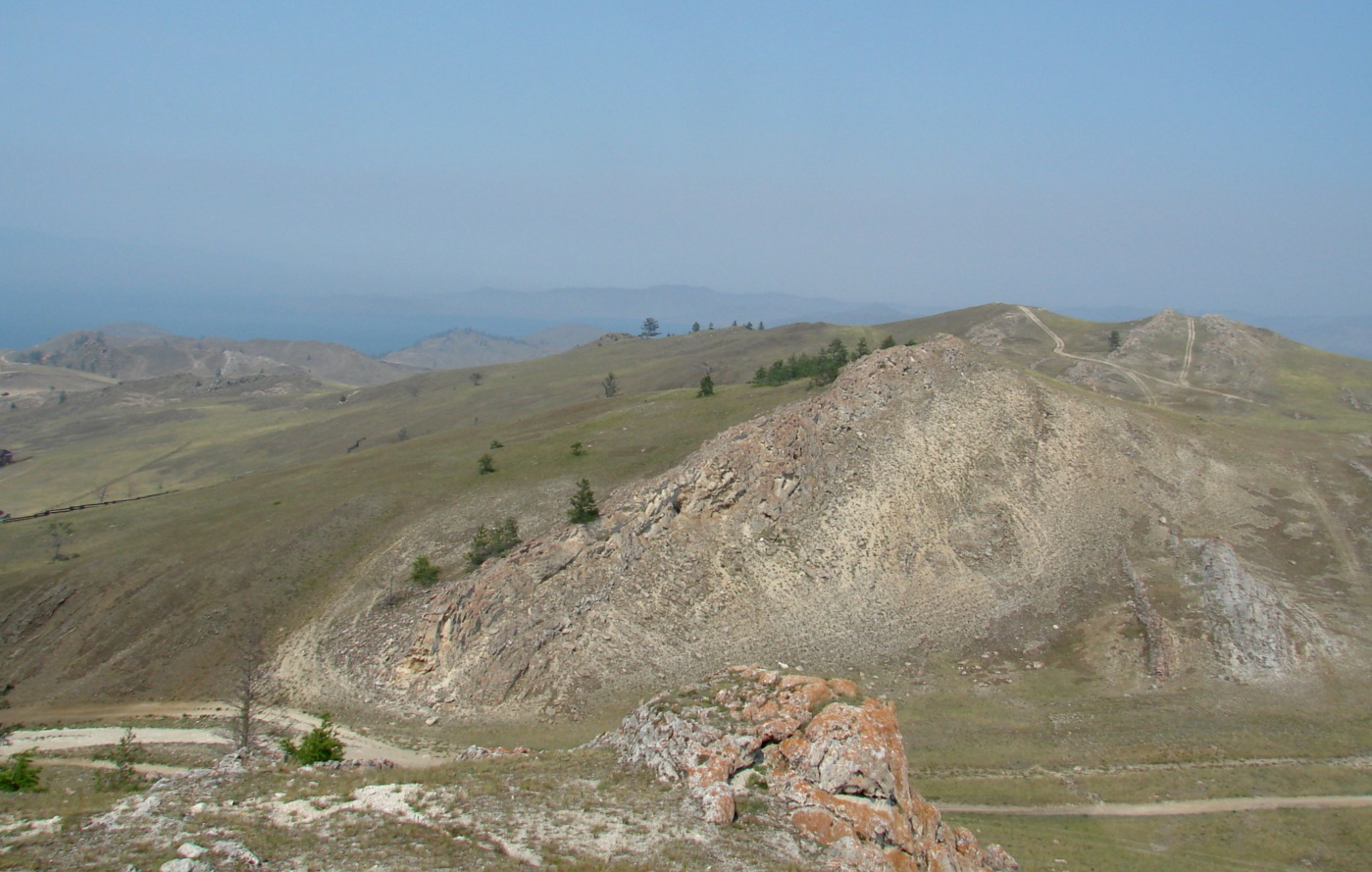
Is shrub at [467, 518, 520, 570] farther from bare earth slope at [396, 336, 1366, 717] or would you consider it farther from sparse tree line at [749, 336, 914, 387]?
sparse tree line at [749, 336, 914, 387]

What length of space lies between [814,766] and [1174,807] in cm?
1737

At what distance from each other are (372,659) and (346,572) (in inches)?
442

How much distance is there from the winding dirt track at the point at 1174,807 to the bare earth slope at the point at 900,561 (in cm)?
884

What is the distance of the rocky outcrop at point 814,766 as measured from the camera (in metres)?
20.1

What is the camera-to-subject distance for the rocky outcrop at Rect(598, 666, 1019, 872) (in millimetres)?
20109

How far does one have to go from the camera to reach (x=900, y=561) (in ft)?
145

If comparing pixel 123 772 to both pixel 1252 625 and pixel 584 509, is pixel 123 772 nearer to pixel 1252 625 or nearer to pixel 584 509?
pixel 584 509

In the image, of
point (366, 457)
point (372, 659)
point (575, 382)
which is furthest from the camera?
point (575, 382)

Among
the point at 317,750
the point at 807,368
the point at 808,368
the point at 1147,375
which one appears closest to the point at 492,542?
the point at 317,750

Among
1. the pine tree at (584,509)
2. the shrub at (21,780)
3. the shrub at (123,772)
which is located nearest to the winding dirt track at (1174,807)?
the pine tree at (584,509)

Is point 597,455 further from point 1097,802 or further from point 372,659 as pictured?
point 1097,802

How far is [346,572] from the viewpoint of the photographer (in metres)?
51.6

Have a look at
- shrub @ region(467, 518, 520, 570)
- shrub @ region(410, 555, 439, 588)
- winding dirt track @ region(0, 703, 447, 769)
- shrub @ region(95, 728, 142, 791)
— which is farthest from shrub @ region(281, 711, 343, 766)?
shrub @ region(467, 518, 520, 570)

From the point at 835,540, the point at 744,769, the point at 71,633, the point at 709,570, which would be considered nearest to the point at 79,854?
the point at 744,769
